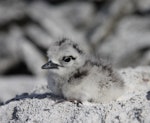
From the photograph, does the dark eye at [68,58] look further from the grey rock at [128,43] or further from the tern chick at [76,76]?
the grey rock at [128,43]

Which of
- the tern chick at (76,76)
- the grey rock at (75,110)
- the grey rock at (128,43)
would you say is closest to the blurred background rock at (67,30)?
the grey rock at (128,43)

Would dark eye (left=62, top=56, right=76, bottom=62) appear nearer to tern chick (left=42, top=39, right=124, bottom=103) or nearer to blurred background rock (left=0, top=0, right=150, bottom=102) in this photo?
tern chick (left=42, top=39, right=124, bottom=103)

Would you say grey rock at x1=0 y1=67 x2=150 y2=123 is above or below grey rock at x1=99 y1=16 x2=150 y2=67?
below

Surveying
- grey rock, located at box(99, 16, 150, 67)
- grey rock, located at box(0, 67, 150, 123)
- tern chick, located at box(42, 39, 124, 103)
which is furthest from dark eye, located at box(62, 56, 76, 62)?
grey rock, located at box(99, 16, 150, 67)

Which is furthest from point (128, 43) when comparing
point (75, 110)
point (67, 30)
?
point (75, 110)

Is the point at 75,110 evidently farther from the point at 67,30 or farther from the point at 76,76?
the point at 67,30
